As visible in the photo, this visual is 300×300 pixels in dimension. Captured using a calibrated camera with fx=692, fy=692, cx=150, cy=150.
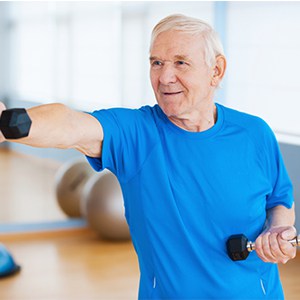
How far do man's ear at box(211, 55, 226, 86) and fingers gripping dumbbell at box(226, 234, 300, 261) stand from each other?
38 centimetres

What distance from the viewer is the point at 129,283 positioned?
3.60 meters

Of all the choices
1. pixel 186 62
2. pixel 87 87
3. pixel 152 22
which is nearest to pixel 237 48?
pixel 152 22

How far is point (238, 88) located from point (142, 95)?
674 mm

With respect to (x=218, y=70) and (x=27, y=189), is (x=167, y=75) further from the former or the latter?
(x=27, y=189)

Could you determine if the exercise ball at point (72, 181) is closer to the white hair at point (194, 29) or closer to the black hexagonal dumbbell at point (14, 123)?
the white hair at point (194, 29)

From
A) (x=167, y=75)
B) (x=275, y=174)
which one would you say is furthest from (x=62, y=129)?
(x=275, y=174)

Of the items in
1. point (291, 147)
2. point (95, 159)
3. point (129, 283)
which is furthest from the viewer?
point (291, 147)

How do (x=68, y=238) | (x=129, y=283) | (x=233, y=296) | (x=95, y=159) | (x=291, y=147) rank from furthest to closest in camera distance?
(x=68, y=238), (x=291, y=147), (x=129, y=283), (x=233, y=296), (x=95, y=159)

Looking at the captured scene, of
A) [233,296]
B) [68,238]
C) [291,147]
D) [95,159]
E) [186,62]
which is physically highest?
[186,62]

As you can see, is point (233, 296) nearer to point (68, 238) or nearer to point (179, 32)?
point (179, 32)

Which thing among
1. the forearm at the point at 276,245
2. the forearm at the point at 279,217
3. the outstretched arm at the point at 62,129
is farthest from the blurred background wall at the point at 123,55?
the outstretched arm at the point at 62,129

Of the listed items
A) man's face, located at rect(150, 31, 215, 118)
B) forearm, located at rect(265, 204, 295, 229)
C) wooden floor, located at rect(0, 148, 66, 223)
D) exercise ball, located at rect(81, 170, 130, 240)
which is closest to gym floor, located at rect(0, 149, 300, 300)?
wooden floor, located at rect(0, 148, 66, 223)

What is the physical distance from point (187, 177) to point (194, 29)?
1.13 ft

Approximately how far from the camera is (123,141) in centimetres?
156
